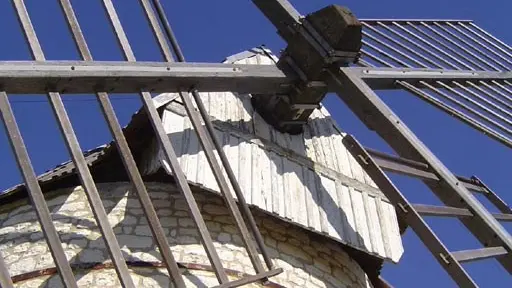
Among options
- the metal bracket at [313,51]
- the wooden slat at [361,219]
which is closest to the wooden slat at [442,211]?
the wooden slat at [361,219]

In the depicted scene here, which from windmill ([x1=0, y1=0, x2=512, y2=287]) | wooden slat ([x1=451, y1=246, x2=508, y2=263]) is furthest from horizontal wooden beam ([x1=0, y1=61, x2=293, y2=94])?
wooden slat ([x1=451, y1=246, x2=508, y2=263])

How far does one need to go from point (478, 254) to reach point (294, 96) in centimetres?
160

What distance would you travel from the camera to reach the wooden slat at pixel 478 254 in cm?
524

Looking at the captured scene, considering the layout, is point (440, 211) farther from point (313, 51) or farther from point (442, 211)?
point (313, 51)

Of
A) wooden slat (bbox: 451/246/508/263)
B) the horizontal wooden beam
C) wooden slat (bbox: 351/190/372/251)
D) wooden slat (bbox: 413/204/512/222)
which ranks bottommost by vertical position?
wooden slat (bbox: 451/246/508/263)

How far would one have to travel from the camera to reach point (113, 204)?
5617 millimetres

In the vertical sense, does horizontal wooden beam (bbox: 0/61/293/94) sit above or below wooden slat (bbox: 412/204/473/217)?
above

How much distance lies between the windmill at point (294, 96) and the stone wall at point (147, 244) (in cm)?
20

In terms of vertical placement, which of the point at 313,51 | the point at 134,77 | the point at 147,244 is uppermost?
the point at 313,51

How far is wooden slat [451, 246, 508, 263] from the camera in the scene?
17.2 feet

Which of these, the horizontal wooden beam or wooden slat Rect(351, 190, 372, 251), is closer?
the horizontal wooden beam

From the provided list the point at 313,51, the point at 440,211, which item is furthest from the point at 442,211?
the point at 313,51

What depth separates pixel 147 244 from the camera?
5.35 m

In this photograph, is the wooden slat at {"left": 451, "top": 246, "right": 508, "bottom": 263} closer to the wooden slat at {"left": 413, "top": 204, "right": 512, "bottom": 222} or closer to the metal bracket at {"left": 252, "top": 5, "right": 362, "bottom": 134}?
the wooden slat at {"left": 413, "top": 204, "right": 512, "bottom": 222}
